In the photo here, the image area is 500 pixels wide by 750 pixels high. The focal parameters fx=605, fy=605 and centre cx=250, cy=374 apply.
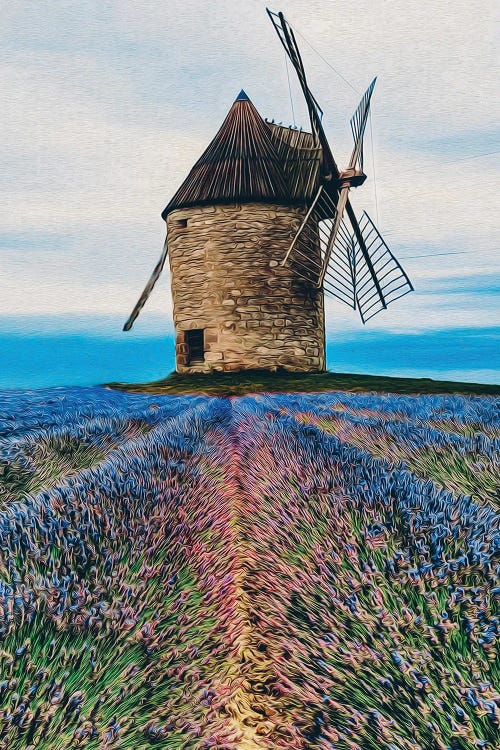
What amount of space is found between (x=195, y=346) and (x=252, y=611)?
1339 cm

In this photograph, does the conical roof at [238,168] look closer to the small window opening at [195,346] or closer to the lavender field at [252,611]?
the small window opening at [195,346]

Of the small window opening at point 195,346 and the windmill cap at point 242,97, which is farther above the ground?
the windmill cap at point 242,97

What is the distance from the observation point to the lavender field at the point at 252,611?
1.27 meters

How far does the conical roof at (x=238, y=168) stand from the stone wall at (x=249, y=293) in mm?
297

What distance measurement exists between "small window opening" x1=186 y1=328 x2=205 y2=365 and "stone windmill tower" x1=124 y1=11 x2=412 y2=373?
25mm

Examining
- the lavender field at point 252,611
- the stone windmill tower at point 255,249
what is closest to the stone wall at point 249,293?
the stone windmill tower at point 255,249

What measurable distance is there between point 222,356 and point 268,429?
31.3 ft

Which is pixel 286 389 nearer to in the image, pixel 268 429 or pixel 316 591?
pixel 268 429

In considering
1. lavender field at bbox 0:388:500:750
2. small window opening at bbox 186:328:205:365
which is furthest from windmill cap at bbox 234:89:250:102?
lavender field at bbox 0:388:500:750

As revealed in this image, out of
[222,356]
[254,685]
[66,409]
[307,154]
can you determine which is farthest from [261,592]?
[307,154]

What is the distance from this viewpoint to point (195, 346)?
1501 cm

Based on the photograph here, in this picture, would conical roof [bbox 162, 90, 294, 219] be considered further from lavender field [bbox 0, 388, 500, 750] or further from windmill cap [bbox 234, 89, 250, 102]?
lavender field [bbox 0, 388, 500, 750]

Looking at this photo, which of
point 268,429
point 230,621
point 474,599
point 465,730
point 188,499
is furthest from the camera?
point 268,429

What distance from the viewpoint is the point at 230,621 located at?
173cm
